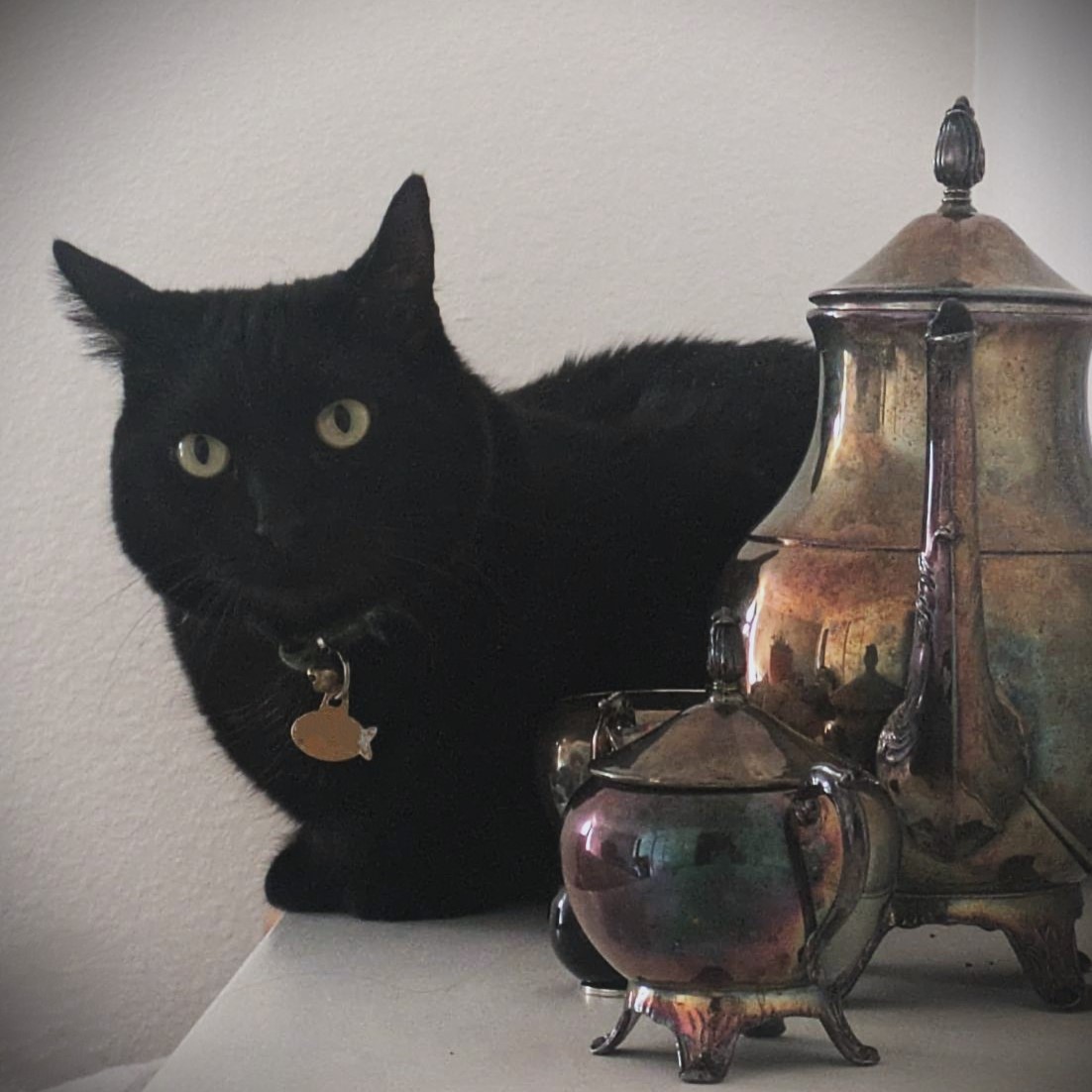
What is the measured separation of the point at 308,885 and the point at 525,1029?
0.26m

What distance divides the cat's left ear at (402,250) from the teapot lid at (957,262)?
256mm

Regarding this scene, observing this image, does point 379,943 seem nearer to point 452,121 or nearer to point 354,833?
point 354,833

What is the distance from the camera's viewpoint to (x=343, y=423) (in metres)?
0.90

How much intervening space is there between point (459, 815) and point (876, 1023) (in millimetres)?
297

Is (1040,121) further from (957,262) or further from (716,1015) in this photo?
(716,1015)

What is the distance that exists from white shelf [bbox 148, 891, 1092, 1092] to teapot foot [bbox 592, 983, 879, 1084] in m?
0.01

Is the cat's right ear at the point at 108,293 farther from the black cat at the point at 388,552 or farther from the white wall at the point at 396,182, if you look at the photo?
the white wall at the point at 396,182

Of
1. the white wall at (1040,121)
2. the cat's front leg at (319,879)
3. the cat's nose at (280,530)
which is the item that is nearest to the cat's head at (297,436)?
the cat's nose at (280,530)

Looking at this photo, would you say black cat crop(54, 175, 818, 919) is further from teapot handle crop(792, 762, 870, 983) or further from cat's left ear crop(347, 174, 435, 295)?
teapot handle crop(792, 762, 870, 983)

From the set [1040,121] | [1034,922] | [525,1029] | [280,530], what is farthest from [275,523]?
[1040,121]

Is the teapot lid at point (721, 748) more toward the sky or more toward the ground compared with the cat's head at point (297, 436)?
more toward the ground

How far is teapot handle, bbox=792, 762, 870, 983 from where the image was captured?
24.4 inches

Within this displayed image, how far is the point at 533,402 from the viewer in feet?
3.69

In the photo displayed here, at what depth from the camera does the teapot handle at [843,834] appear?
0.62 m
